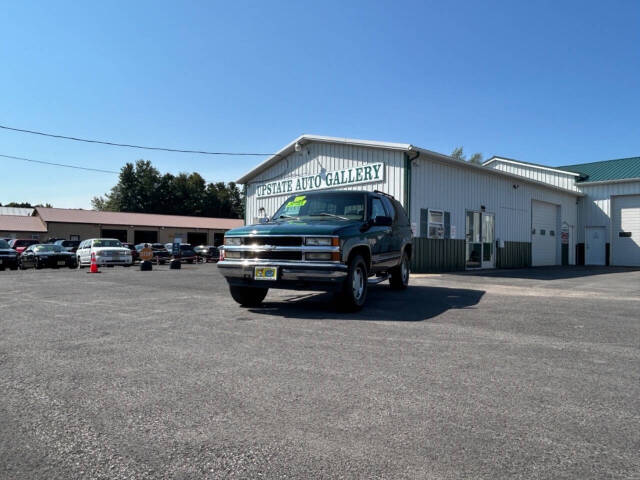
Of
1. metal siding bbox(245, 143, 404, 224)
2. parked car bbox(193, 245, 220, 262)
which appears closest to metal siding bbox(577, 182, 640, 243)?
metal siding bbox(245, 143, 404, 224)

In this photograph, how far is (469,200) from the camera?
18703mm

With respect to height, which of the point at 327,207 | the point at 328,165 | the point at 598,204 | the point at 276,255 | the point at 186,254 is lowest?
the point at 186,254

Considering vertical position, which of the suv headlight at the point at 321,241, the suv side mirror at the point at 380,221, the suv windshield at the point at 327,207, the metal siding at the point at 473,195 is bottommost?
the suv headlight at the point at 321,241

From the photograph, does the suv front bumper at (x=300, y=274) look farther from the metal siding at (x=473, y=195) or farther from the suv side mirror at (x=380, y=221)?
the metal siding at (x=473, y=195)

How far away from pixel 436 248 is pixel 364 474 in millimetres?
15598

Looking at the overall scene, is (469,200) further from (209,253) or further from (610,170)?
(209,253)

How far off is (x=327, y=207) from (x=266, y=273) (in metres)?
2.22

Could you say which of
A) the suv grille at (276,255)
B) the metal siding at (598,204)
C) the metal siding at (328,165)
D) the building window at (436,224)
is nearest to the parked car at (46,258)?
the metal siding at (328,165)

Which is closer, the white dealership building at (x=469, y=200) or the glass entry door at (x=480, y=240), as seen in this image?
the white dealership building at (x=469, y=200)

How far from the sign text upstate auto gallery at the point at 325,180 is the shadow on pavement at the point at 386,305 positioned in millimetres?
7139

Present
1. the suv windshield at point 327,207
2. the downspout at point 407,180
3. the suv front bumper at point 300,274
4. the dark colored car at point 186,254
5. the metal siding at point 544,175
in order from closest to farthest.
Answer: the suv front bumper at point 300,274
the suv windshield at point 327,207
the downspout at point 407,180
the metal siding at point 544,175
the dark colored car at point 186,254

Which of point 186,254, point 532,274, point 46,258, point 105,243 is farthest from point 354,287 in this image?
point 186,254

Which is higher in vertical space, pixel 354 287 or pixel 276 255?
pixel 276 255

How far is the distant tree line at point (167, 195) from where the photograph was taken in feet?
232
